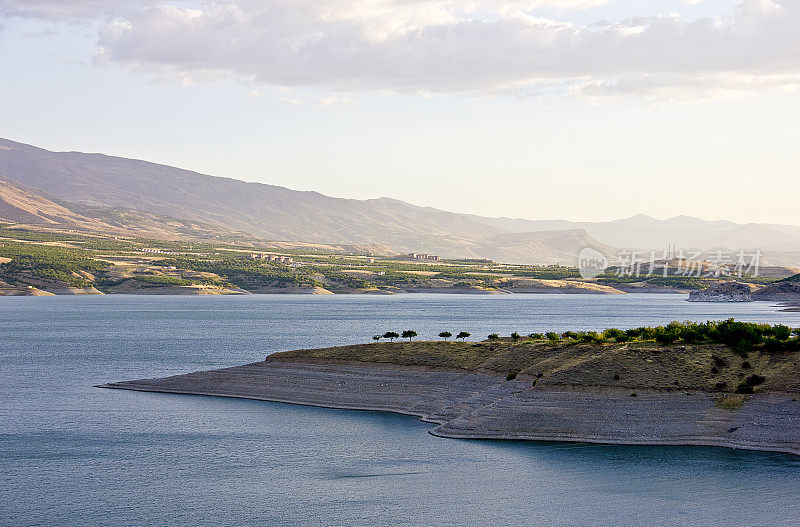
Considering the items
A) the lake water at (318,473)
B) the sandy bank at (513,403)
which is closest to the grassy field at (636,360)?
the sandy bank at (513,403)

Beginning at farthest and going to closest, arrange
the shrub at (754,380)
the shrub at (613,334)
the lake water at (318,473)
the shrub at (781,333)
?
the shrub at (613,334), the shrub at (781,333), the shrub at (754,380), the lake water at (318,473)

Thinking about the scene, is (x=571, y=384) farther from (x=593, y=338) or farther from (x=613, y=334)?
(x=613, y=334)

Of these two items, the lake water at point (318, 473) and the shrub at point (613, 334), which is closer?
the lake water at point (318, 473)

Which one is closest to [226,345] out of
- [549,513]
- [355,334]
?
[355,334]

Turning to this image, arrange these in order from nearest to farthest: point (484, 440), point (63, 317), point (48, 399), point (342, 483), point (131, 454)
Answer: point (342, 483), point (131, 454), point (484, 440), point (48, 399), point (63, 317)

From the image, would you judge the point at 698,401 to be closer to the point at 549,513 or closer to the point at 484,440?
the point at 484,440

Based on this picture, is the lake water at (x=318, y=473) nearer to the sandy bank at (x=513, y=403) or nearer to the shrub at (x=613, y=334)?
the sandy bank at (x=513, y=403)

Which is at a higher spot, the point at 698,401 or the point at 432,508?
the point at 698,401
